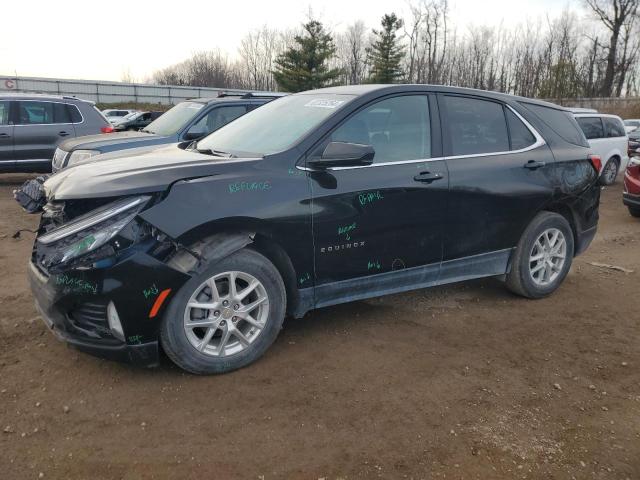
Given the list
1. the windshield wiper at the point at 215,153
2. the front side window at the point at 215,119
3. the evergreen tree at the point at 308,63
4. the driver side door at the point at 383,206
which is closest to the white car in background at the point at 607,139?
the front side window at the point at 215,119

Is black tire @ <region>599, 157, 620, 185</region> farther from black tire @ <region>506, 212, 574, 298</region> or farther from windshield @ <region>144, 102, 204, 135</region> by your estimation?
windshield @ <region>144, 102, 204, 135</region>

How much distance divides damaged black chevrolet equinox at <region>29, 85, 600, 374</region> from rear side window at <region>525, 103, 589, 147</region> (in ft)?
0.13

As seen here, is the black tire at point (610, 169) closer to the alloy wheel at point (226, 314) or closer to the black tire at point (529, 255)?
the black tire at point (529, 255)

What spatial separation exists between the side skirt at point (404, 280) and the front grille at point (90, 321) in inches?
47.9

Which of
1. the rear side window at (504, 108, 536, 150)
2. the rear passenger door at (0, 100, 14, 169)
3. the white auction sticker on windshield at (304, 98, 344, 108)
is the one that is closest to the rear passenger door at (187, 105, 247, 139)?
the white auction sticker on windshield at (304, 98, 344, 108)

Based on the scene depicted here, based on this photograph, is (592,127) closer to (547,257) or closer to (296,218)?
(547,257)

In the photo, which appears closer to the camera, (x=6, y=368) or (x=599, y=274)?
(x=6, y=368)

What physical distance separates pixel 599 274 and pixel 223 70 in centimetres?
6427

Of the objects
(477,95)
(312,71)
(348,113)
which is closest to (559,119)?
(477,95)

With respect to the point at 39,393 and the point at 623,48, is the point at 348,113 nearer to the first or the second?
the point at 39,393

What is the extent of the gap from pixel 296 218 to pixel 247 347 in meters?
0.87

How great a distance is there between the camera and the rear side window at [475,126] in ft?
13.5

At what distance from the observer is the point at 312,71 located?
38.9 metres

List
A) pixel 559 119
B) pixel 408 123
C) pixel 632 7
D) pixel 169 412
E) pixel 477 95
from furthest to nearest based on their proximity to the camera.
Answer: pixel 632 7 < pixel 559 119 < pixel 477 95 < pixel 408 123 < pixel 169 412
